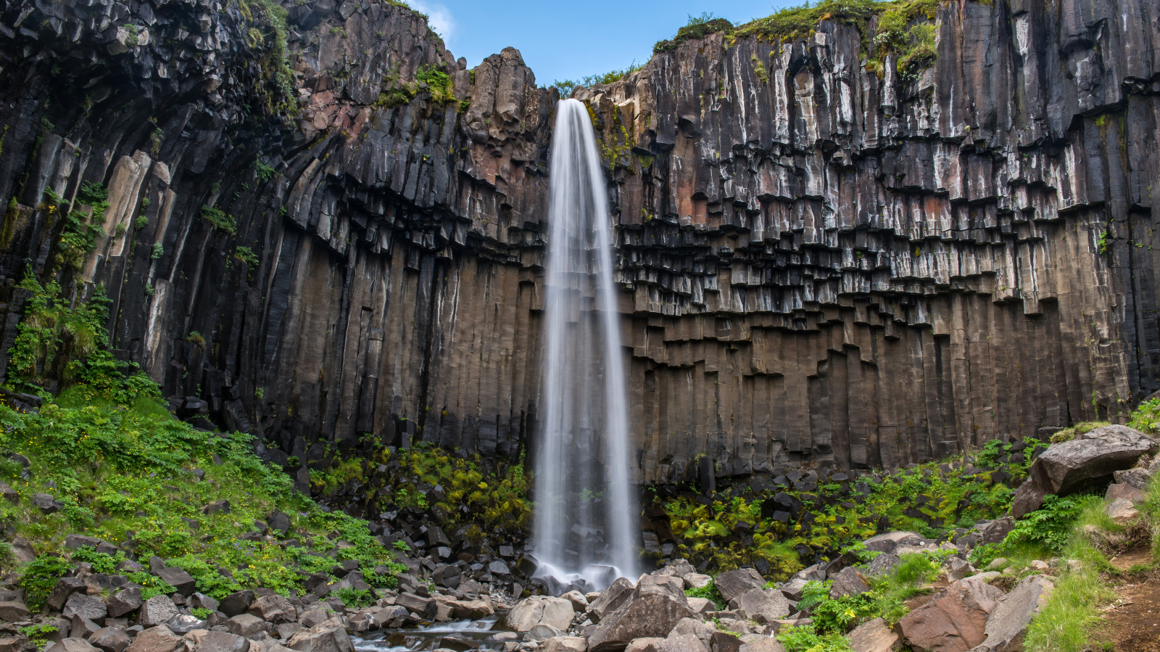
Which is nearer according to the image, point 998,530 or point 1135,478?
point 1135,478

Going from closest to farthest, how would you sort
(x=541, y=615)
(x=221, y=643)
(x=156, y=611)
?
(x=221, y=643) < (x=156, y=611) < (x=541, y=615)

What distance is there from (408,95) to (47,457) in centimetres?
1311

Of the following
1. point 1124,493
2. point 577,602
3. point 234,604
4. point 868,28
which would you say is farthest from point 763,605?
point 868,28

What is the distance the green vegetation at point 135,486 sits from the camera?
8.97 meters

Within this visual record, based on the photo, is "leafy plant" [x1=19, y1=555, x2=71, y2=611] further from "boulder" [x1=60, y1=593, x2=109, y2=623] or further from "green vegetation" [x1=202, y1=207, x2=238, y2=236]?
"green vegetation" [x1=202, y1=207, x2=238, y2=236]

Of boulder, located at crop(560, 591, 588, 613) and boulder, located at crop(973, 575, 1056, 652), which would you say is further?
boulder, located at crop(560, 591, 588, 613)

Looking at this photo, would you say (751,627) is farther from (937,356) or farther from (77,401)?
(937,356)

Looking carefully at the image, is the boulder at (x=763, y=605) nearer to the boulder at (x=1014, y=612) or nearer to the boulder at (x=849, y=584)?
the boulder at (x=849, y=584)

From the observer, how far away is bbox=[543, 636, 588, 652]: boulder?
8.55m

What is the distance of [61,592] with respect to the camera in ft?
24.9

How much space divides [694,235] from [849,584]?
1453 cm

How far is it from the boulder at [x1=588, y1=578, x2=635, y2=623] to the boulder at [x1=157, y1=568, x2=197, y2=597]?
5.60 meters

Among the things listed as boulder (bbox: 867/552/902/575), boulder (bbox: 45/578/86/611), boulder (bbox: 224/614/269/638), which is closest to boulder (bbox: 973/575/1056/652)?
boulder (bbox: 867/552/902/575)

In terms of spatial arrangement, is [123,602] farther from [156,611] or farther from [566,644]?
[566,644]
